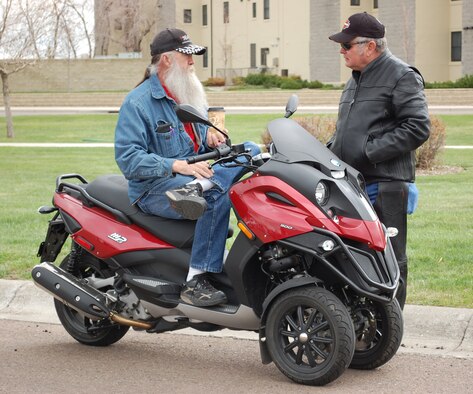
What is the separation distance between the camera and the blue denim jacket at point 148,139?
5.82 meters

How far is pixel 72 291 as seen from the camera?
6.18m

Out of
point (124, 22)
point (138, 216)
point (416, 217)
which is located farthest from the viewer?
point (124, 22)

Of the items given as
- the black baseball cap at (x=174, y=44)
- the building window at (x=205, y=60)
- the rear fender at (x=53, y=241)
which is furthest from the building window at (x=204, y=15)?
the black baseball cap at (x=174, y=44)

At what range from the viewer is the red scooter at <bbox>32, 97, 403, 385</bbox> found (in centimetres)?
529

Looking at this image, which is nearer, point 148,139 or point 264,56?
point 148,139

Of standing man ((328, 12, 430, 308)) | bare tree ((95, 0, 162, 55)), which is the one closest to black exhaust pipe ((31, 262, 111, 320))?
standing man ((328, 12, 430, 308))

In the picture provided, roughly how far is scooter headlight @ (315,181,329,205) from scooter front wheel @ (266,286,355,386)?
46 centimetres

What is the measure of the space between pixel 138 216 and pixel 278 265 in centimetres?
105

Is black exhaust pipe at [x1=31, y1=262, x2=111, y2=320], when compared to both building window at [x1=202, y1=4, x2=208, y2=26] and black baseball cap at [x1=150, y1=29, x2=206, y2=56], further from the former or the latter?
building window at [x1=202, y1=4, x2=208, y2=26]

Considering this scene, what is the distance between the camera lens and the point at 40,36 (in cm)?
3481

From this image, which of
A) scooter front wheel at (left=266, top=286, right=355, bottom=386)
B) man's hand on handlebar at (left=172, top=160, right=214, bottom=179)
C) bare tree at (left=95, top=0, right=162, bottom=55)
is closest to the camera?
scooter front wheel at (left=266, top=286, right=355, bottom=386)

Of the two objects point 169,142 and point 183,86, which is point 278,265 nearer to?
point 169,142

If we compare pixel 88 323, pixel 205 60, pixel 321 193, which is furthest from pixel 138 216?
pixel 205 60

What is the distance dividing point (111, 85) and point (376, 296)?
6363 centimetres
